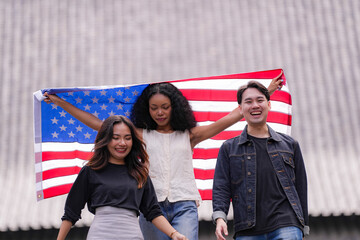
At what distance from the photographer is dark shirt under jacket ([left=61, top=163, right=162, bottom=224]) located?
3031 millimetres

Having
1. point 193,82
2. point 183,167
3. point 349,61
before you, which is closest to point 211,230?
point 193,82

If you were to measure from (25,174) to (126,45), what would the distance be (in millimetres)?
2417

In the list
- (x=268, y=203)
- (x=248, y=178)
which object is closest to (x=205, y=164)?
(x=248, y=178)

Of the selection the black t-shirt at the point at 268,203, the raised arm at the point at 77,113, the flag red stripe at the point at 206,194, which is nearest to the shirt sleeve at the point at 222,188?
the black t-shirt at the point at 268,203

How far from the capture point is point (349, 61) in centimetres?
736

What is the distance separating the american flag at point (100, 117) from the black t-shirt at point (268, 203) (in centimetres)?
117

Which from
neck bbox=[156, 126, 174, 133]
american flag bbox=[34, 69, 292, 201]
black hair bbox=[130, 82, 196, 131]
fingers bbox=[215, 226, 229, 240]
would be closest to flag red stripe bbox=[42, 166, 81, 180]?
american flag bbox=[34, 69, 292, 201]

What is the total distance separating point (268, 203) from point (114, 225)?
2.86ft

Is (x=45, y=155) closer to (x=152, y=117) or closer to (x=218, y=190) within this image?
(x=152, y=117)

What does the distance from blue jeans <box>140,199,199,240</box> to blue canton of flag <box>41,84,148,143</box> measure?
101 cm

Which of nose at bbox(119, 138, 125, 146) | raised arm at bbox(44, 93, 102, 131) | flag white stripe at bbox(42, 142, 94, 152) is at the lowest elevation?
nose at bbox(119, 138, 125, 146)

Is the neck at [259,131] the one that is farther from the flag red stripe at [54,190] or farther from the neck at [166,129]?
the flag red stripe at [54,190]

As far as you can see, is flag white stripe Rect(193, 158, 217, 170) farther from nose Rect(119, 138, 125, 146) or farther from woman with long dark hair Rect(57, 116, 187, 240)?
nose Rect(119, 138, 125, 146)

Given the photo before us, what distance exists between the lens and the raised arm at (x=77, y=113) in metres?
3.60
